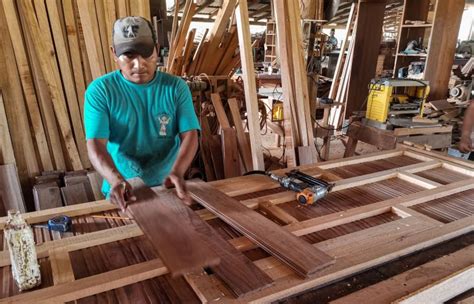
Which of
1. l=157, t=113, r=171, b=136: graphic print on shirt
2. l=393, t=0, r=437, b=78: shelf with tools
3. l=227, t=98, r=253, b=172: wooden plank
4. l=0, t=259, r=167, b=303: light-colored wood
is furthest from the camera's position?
l=393, t=0, r=437, b=78: shelf with tools

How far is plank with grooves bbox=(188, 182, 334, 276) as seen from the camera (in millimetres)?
1140

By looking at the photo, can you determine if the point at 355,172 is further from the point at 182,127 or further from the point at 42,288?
the point at 42,288

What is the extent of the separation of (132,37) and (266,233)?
41.1 inches

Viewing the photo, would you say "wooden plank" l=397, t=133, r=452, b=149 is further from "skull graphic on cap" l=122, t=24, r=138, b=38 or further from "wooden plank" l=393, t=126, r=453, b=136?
"skull graphic on cap" l=122, t=24, r=138, b=38

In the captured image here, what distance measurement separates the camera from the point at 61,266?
Result: 112 cm

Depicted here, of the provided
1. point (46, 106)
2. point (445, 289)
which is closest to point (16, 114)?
point (46, 106)

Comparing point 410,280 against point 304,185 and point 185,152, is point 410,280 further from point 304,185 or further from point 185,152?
point 185,152

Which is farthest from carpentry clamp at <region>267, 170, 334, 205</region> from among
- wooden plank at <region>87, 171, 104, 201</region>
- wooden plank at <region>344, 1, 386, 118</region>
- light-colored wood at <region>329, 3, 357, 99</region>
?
light-colored wood at <region>329, 3, 357, 99</region>

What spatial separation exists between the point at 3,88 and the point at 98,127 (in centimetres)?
132

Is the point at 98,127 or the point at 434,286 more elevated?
the point at 98,127

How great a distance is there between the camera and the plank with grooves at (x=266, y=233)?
1.14 meters

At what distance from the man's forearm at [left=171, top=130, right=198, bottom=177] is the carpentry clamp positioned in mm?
499

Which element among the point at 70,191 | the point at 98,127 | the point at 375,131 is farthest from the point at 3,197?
the point at 375,131

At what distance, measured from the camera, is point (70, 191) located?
8.40 ft
